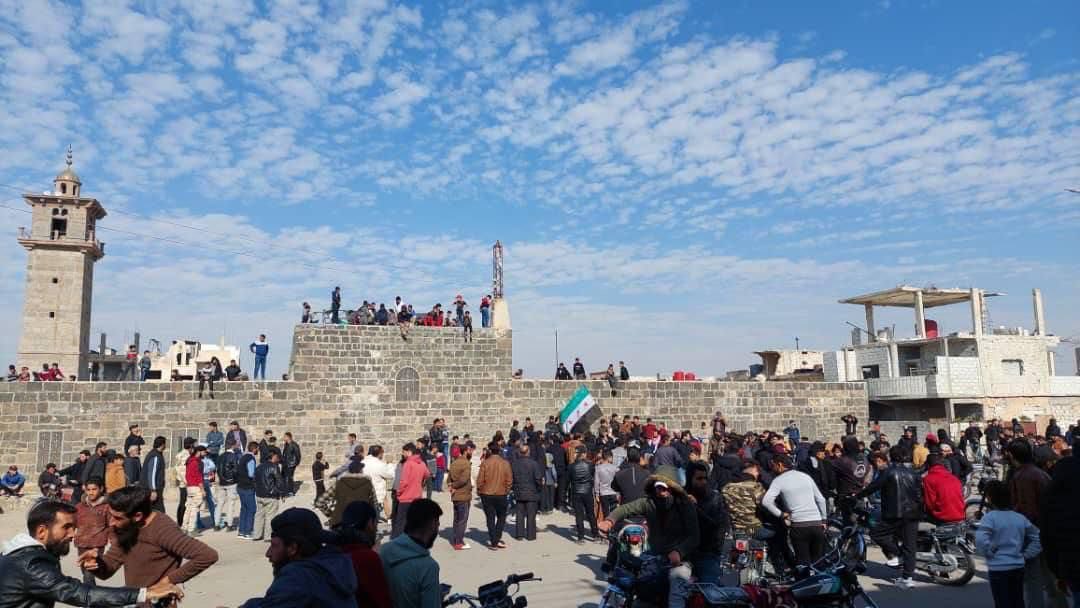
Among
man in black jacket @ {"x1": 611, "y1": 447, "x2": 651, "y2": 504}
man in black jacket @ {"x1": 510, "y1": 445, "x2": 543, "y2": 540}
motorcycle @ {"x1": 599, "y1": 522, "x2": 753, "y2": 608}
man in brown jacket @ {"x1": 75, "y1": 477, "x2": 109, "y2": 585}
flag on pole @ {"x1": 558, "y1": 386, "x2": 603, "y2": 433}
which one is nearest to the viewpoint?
motorcycle @ {"x1": 599, "y1": 522, "x2": 753, "y2": 608}

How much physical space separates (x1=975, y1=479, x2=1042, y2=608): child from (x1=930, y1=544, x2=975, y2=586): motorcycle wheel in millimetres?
2376

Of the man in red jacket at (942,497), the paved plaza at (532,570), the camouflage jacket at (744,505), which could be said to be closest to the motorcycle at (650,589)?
the paved plaza at (532,570)

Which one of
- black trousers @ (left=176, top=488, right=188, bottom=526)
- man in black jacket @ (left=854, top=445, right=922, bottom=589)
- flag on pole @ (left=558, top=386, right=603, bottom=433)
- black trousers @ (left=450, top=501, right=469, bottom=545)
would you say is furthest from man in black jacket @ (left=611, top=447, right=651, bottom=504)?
flag on pole @ (left=558, top=386, right=603, bottom=433)

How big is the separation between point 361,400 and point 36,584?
16.1 meters

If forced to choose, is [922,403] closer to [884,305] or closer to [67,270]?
[884,305]

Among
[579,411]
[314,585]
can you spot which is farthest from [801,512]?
[579,411]

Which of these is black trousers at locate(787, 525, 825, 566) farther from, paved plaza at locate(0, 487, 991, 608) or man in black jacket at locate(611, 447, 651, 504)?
man in black jacket at locate(611, 447, 651, 504)

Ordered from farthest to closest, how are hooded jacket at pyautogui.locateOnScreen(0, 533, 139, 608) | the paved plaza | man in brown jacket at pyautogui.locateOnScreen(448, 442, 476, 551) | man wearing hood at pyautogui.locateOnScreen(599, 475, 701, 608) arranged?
1. man in brown jacket at pyautogui.locateOnScreen(448, 442, 476, 551)
2. the paved plaza
3. man wearing hood at pyautogui.locateOnScreen(599, 475, 701, 608)
4. hooded jacket at pyautogui.locateOnScreen(0, 533, 139, 608)

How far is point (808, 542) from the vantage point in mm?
6215

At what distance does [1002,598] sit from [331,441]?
1627cm

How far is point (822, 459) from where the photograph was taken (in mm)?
8773

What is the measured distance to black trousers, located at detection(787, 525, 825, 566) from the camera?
620 cm

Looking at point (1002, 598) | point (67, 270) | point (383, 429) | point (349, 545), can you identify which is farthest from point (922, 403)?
point (67, 270)

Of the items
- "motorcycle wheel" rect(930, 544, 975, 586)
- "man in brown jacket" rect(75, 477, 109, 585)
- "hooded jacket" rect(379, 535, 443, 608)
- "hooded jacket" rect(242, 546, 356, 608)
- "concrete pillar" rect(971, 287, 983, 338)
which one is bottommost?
"motorcycle wheel" rect(930, 544, 975, 586)
